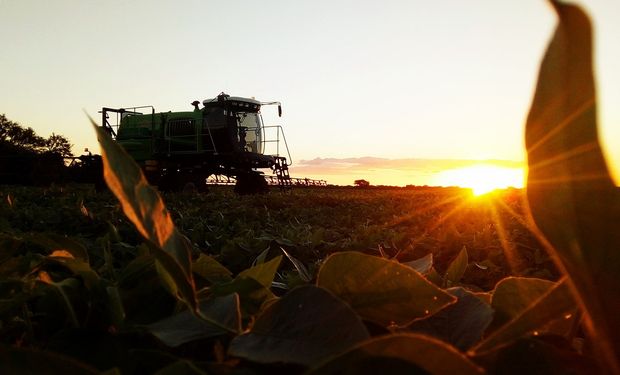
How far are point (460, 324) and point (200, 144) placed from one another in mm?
16703

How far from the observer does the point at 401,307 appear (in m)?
0.38

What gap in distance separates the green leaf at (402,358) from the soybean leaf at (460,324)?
152mm

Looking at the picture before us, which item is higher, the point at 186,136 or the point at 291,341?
the point at 186,136

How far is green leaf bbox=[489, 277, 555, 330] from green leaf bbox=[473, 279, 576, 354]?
0.07 m

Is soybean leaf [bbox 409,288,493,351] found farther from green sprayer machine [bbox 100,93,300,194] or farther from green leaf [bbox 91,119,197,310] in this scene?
green sprayer machine [bbox 100,93,300,194]

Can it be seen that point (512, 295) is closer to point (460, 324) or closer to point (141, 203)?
point (460, 324)

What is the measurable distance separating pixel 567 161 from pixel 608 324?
0.33 feet

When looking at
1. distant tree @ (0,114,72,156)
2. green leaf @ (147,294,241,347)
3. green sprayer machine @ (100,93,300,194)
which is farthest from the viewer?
distant tree @ (0,114,72,156)

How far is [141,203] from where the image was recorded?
0.93 feet

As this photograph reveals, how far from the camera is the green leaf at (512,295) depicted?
0.40m

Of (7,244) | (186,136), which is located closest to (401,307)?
(7,244)

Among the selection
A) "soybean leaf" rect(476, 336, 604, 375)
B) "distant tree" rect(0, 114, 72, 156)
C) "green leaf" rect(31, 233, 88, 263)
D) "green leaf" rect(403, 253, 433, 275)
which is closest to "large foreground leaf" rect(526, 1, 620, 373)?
"soybean leaf" rect(476, 336, 604, 375)

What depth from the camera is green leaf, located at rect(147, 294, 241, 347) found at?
0.36 metres

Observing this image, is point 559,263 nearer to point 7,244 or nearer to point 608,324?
point 608,324
